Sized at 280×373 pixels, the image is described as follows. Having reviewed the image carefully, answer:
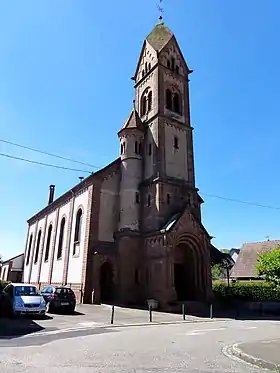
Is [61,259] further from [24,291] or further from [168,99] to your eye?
[168,99]

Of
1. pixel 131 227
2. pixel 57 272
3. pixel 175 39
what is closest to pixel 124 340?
pixel 131 227

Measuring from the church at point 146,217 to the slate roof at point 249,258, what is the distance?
1958cm

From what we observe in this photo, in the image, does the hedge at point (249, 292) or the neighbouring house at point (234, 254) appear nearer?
the hedge at point (249, 292)

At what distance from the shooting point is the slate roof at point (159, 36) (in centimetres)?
3597

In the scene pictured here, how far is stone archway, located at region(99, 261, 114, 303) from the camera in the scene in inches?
1076

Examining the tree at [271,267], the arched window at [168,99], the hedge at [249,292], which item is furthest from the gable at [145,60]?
the hedge at [249,292]

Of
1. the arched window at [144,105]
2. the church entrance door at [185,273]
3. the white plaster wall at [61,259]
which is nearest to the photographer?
the church entrance door at [185,273]

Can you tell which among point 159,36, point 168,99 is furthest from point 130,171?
point 159,36

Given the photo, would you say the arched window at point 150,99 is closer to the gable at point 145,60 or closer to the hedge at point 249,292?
the gable at point 145,60

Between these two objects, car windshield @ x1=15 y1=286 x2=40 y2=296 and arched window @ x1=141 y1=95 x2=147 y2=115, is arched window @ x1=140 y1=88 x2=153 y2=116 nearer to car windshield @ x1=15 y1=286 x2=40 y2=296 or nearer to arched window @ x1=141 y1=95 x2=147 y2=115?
arched window @ x1=141 y1=95 x2=147 y2=115

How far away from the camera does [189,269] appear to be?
93.8 ft

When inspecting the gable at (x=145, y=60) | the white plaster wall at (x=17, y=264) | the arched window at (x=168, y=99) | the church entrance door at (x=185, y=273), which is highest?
the gable at (x=145, y=60)

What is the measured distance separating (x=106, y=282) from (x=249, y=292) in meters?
14.4

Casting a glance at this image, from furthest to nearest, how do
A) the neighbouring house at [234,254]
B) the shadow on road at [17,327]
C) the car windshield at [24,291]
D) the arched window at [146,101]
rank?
1. the neighbouring house at [234,254]
2. the arched window at [146,101]
3. the car windshield at [24,291]
4. the shadow on road at [17,327]
